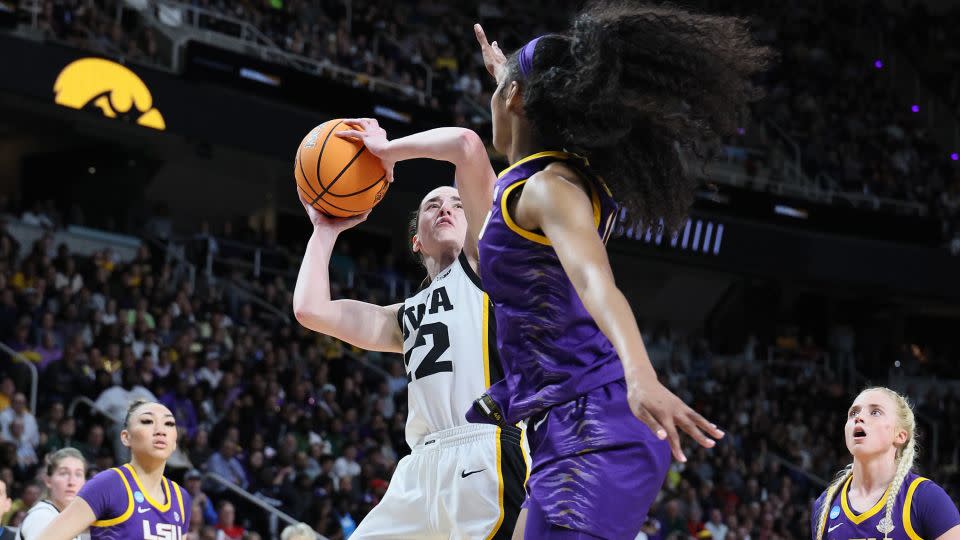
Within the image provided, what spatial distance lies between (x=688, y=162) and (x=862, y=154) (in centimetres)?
1985

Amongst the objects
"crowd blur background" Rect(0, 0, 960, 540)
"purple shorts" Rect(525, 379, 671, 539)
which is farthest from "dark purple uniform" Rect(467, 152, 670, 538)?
"crowd blur background" Rect(0, 0, 960, 540)

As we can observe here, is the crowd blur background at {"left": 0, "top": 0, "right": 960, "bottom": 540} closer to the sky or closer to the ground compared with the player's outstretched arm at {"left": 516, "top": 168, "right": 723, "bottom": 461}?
closer to the sky

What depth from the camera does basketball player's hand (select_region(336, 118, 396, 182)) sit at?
4.02 metres

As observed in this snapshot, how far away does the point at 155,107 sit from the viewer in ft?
45.5

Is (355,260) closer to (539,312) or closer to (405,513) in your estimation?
(405,513)

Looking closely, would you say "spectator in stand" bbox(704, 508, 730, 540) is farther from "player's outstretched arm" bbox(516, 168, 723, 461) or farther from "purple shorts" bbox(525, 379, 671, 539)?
"player's outstretched arm" bbox(516, 168, 723, 461)

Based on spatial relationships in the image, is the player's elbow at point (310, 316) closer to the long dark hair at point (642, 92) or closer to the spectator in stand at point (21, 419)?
the long dark hair at point (642, 92)

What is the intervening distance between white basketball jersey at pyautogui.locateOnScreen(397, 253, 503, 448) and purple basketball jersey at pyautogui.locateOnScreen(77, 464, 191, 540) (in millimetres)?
1812

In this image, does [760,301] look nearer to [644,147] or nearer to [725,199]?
[725,199]

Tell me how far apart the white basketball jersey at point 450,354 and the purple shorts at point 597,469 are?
1.25 meters

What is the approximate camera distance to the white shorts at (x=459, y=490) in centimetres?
374

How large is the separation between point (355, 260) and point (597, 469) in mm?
15718

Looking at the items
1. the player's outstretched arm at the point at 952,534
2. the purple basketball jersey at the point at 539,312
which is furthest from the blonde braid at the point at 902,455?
the purple basketball jersey at the point at 539,312

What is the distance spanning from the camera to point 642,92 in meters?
2.64
